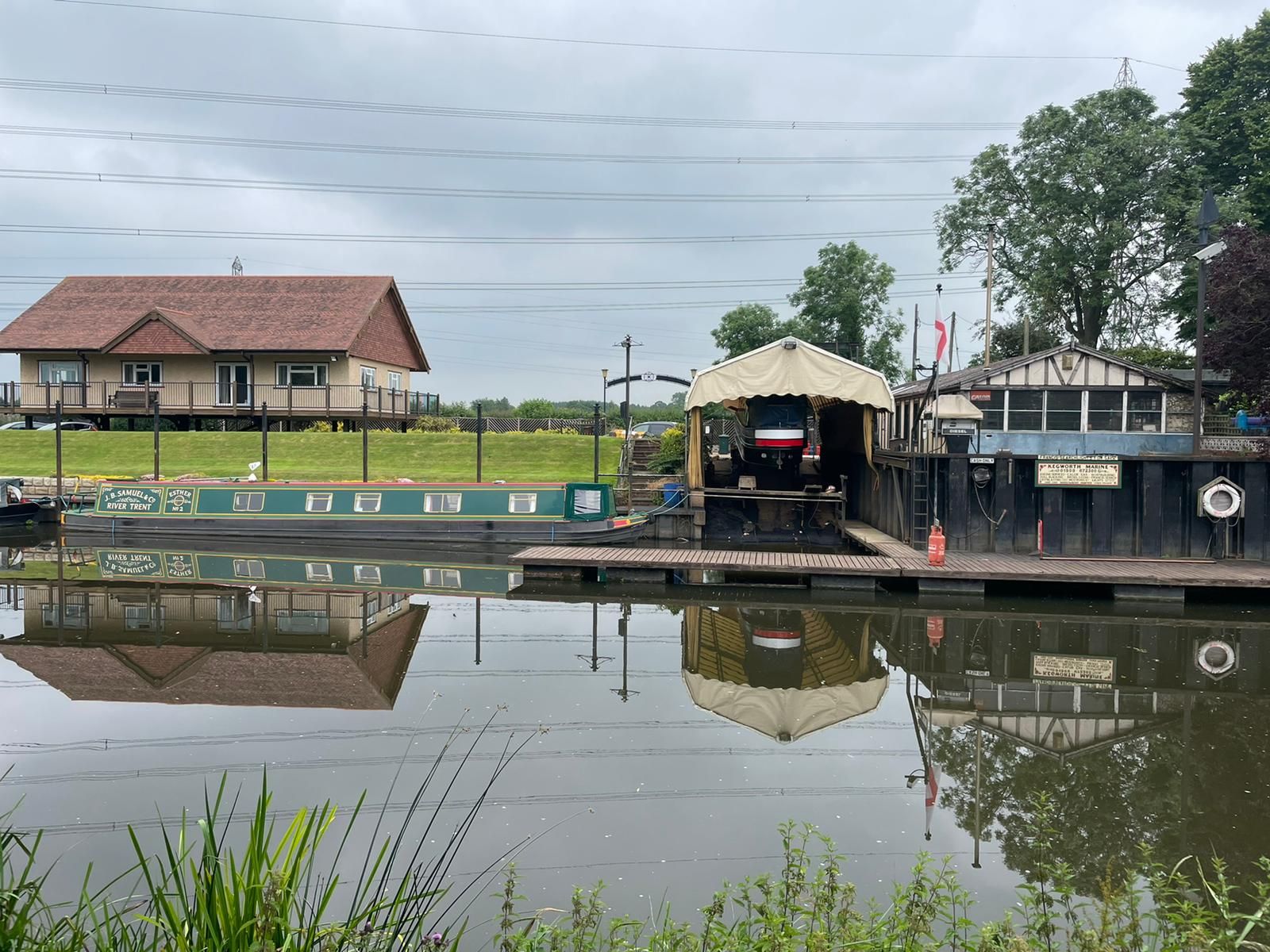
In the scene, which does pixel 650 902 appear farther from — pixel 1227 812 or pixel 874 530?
pixel 874 530

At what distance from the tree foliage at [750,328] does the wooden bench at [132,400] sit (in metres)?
23.7

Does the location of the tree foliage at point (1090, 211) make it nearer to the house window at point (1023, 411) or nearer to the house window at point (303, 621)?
the house window at point (1023, 411)

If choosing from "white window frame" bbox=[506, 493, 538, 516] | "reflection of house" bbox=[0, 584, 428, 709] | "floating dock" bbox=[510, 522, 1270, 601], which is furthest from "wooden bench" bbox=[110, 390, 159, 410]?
"floating dock" bbox=[510, 522, 1270, 601]

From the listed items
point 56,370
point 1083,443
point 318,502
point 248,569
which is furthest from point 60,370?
point 1083,443

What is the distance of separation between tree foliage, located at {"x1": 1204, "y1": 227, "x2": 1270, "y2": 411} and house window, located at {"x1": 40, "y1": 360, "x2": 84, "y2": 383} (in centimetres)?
3797

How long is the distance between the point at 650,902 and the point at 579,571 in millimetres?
12399

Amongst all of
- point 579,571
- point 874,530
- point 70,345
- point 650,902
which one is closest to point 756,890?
point 650,902

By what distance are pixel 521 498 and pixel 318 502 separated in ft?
17.1

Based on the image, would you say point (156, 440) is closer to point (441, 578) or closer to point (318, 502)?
point (318, 502)

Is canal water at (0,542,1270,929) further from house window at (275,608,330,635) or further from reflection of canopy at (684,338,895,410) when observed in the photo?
reflection of canopy at (684,338,895,410)

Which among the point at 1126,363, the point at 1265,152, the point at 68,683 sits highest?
the point at 1265,152

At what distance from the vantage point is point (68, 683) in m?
10.3

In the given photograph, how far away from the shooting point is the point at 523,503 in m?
22.1

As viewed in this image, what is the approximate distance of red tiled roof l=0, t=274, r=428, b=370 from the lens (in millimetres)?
35469
